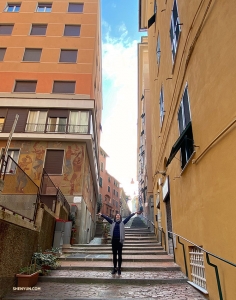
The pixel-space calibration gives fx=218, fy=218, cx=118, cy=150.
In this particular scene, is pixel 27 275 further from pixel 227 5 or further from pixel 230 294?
pixel 227 5

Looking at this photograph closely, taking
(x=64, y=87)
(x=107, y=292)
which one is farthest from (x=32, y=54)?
(x=107, y=292)

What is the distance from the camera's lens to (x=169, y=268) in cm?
662

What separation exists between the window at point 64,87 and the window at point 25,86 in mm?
1667

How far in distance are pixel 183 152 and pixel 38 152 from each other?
432 inches

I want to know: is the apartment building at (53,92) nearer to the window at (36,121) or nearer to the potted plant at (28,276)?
the window at (36,121)

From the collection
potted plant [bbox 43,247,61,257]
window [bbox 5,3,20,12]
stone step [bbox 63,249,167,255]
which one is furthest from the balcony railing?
window [bbox 5,3,20,12]

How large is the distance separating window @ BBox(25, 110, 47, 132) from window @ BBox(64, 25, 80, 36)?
30.1 feet

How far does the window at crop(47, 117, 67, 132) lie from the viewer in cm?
1519

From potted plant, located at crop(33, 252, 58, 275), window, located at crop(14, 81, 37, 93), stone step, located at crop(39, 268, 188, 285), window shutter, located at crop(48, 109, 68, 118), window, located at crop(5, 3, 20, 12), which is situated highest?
window, located at crop(5, 3, 20, 12)

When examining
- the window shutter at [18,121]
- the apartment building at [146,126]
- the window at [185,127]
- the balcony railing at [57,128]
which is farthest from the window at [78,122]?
the window at [185,127]

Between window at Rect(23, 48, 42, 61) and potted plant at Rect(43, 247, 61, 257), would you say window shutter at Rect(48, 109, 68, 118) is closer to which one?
window at Rect(23, 48, 42, 61)

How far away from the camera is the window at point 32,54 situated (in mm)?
18616

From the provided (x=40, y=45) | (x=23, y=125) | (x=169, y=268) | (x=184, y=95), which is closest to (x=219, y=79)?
(x=184, y=95)

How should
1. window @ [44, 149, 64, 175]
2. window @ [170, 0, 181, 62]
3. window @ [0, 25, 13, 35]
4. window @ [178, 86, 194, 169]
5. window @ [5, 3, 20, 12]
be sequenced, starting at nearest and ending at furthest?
window @ [178, 86, 194, 169] → window @ [170, 0, 181, 62] → window @ [44, 149, 64, 175] → window @ [0, 25, 13, 35] → window @ [5, 3, 20, 12]
